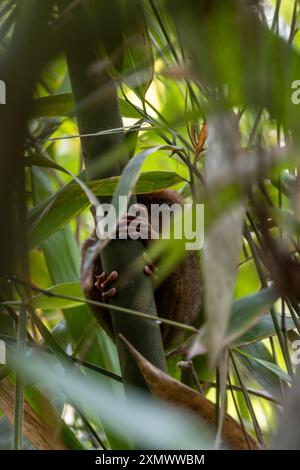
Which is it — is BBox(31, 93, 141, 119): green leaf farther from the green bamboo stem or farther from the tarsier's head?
the tarsier's head

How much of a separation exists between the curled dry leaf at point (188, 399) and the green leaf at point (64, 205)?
0.35 meters

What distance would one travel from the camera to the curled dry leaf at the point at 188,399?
0.69m

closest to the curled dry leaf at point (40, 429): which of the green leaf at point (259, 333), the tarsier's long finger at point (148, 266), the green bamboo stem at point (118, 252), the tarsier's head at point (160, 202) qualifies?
the green bamboo stem at point (118, 252)

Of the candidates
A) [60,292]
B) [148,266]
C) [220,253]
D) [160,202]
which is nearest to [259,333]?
[148,266]

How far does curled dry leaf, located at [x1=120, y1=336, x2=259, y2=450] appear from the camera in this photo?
0.69 metres

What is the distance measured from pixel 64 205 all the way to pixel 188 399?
0.43 m

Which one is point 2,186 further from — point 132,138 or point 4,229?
point 132,138

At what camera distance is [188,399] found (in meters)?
0.71

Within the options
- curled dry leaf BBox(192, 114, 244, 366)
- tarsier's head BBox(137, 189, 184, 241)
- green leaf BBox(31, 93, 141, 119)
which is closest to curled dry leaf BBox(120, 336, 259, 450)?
curled dry leaf BBox(192, 114, 244, 366)

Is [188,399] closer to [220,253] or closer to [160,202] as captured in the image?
[220,253]

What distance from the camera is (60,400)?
1.09m

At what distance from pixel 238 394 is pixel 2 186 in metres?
1.14

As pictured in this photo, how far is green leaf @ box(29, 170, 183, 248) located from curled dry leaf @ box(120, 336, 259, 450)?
347 millimetres
